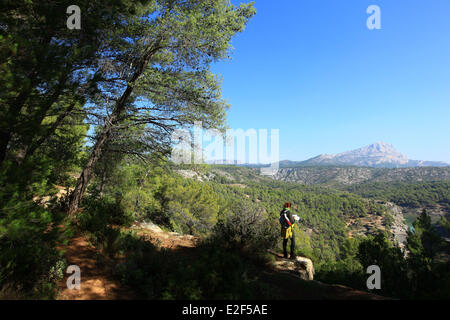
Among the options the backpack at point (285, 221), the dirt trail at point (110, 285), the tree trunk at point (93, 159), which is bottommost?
the dirt trail at point (110, 285)

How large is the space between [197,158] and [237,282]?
5.18 m

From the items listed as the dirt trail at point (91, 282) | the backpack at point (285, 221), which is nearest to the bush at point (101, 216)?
the dirt trail at point (91, 282)

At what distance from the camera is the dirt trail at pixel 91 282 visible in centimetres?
316

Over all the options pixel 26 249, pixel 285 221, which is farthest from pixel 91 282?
pixel 285 221

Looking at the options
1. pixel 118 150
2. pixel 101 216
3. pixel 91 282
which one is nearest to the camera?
pixel 91 282

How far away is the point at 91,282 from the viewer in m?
3.49

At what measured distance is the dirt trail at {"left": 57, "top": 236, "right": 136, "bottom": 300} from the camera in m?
3.16

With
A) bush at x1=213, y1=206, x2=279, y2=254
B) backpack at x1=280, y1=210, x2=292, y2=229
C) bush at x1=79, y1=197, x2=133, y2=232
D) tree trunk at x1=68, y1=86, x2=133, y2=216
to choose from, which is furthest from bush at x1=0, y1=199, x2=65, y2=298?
backpack at x1=280, y1=210, x2=292, y2=229

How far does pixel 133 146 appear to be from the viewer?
24.8 ft

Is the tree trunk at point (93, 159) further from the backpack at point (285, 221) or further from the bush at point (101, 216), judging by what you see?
the backpack at point (285, 221)

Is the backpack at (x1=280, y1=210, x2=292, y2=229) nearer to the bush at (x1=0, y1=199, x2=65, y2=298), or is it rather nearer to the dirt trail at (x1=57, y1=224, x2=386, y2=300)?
the dirt trail at (x1=57, y1=224, x2=386, y2=300)

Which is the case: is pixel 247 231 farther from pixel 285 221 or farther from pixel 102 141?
pixel 102 141
